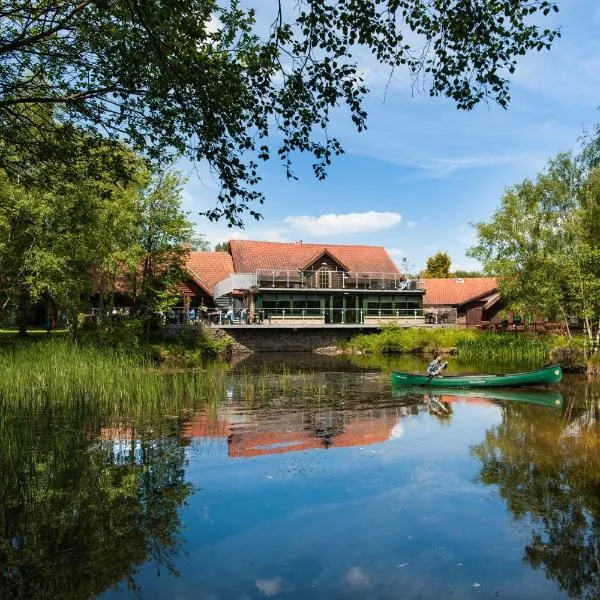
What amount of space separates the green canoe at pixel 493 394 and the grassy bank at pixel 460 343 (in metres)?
10.9

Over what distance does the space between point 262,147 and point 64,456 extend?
6609 millimetres

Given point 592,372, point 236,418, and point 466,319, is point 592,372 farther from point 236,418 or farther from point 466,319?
point 466,319

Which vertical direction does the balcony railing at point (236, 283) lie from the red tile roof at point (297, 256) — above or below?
below

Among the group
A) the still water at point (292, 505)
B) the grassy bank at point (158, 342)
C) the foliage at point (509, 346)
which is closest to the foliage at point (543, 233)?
the foliage at point (509, 346)

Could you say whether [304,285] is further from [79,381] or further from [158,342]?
[79,381]

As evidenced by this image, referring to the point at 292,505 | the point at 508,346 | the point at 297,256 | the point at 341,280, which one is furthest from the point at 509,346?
the point at 292,505

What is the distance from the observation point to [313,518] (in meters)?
7.74

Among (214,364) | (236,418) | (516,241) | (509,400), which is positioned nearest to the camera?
(236,418)

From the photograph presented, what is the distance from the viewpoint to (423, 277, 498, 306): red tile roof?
55.3 meters

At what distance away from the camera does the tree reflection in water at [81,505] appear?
5.95 meters

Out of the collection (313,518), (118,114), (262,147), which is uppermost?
(118,114)

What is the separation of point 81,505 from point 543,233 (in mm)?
31597

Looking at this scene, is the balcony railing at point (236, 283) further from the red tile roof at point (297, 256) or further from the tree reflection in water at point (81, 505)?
the tree reflection in water at point (81, 505)

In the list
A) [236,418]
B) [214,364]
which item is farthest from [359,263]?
[236,418]
